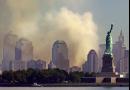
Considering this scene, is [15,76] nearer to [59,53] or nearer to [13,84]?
[13,84]

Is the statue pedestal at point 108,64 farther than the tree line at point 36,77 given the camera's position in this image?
No

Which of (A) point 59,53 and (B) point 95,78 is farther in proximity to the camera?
(A) point 59,53

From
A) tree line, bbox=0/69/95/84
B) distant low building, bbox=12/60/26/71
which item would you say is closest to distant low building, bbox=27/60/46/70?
distant low building, bbox=12/60/26/71

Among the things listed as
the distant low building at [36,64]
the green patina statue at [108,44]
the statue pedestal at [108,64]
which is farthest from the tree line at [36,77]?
the distant low building at [36,64]

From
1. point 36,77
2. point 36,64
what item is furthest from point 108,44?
point 36,64

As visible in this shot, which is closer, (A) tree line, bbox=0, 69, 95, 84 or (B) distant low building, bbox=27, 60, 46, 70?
(A) tree line, bbox=0, 69, 95, 84

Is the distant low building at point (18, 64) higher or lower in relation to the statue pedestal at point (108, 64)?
higher

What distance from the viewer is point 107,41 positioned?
54.7 m

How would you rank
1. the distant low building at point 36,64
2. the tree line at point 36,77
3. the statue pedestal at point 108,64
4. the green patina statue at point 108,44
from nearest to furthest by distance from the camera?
1. the statue pedestal at point 108,64
2. the green patina statue at point 108,44
3. the tree line at point 36,77
4. the distant low building at point 36,64

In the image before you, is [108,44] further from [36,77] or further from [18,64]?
[18,64]

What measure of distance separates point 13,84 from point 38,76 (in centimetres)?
387

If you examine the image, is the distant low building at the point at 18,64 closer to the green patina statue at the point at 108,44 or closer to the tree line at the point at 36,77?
the tree line at the point at 36,77

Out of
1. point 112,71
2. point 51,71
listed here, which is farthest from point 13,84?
point 112,71

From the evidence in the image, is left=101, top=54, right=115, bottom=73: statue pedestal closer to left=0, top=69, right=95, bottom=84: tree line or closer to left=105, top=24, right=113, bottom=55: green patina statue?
left=105, top=24, right=113, bottom=55: green patina statue
